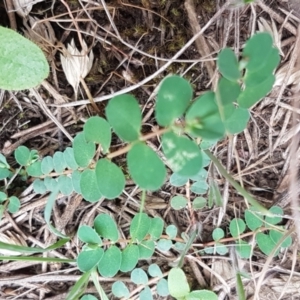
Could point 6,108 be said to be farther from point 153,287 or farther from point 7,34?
point 153,287

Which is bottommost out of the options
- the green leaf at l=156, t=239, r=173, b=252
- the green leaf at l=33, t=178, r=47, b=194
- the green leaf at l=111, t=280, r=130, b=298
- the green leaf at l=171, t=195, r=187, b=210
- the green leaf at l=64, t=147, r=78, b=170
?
the green leaf at l=111, t=280, r=130, b=298

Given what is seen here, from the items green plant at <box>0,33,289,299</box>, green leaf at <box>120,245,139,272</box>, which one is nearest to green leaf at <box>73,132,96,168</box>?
green plant at <box>0,33,289,299</box>

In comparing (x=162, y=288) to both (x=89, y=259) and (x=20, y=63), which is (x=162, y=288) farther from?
(x=20, y=63)

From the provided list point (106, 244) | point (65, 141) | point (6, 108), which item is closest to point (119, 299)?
point (106, 244)

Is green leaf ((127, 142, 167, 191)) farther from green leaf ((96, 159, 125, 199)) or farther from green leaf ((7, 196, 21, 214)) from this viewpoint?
green leaf ((7, 196, 21, 214))

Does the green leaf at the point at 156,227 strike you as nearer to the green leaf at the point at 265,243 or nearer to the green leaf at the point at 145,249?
the green leaf at the point at 145,249

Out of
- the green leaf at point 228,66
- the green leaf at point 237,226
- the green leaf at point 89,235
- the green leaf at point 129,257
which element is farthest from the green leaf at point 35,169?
the green leaf at point 228,66

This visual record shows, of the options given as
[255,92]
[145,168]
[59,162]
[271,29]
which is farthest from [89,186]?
[271,29]
